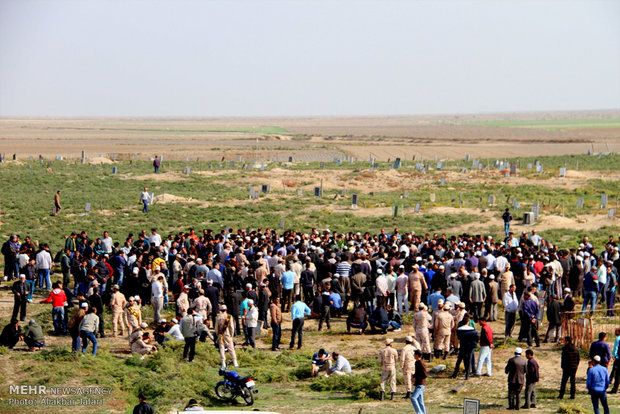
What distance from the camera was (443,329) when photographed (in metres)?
16.8

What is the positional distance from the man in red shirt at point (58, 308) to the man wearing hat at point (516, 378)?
11255 mm

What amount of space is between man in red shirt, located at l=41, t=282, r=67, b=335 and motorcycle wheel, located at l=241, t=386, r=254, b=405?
7.04 meters

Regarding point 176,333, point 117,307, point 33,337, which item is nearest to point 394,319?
point 176,333

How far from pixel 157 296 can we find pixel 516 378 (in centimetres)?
998

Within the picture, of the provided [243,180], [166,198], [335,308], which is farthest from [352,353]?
[243,180]

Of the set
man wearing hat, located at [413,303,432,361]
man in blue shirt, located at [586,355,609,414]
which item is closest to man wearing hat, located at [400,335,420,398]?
man wearing hat, located at [413,303,432,361]

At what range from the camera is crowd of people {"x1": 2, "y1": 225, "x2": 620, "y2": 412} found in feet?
56.3

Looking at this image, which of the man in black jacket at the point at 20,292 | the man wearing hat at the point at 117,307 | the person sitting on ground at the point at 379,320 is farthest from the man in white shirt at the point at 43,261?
the person sitting on ground at the point at 379,320

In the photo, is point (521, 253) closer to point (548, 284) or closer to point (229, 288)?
point (548, 284)

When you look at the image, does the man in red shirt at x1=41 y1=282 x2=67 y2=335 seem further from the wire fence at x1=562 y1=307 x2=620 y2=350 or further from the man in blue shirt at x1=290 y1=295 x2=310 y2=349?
the wire fence at x1=562 y1=307 x2=620 y2=350

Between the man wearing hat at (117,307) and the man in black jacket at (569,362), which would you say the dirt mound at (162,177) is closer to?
the man wearing hat at (117,307)

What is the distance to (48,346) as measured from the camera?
18281mm

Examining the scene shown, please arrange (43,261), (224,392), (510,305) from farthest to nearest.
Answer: (43,261), (510,305), (224,392)

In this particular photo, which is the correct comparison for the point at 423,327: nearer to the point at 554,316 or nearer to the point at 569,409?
the point at 554,316
